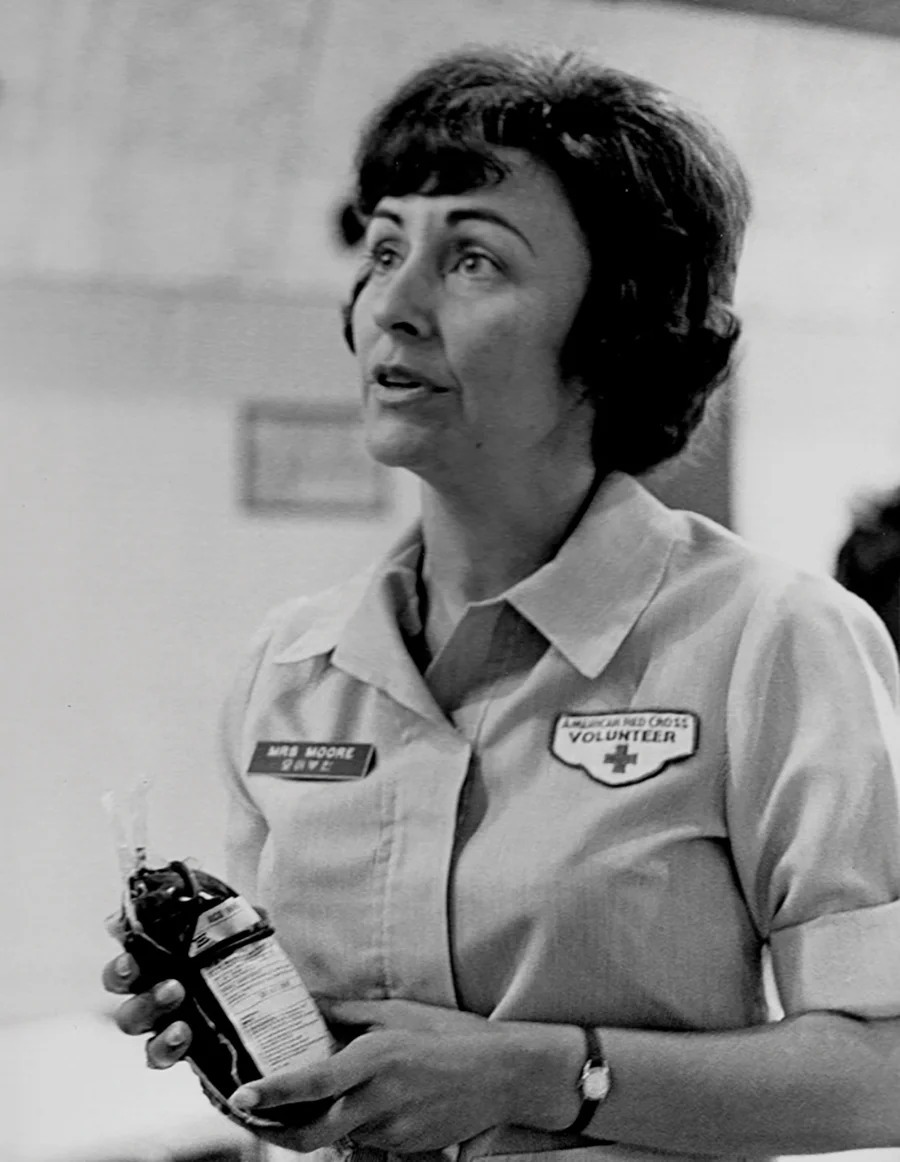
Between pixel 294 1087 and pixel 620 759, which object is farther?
pixel 620 759

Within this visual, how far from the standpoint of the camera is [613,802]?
1044mm

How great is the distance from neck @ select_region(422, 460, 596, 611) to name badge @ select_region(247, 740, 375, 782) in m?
0.17

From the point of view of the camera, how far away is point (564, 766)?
1.09m

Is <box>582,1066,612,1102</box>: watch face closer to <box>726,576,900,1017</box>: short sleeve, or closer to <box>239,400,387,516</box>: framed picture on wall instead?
<box>726,576,900,1017</box>: short sleeve

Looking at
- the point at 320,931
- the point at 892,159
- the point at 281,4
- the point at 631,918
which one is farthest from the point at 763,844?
the point at 281,4

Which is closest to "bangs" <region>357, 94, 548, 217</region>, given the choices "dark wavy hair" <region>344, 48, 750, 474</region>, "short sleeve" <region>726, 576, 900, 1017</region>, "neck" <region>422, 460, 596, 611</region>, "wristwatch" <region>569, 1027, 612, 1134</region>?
"dark wavy hair" <region>344, 48, 750, 474</region>

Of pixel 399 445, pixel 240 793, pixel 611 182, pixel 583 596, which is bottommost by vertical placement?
pixel 240 793

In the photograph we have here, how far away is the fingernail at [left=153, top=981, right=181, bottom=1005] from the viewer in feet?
3.16

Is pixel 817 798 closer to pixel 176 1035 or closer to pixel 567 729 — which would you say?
pixel 567 729

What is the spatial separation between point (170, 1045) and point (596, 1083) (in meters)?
0.34

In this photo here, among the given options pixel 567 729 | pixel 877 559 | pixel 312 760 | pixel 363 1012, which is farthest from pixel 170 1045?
pixel 877 559

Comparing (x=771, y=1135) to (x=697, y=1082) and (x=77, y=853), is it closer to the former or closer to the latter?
(x=697, y=1082)

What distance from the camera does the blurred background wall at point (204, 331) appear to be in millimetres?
1335

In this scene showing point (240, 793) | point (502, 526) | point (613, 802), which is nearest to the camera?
point (613, 802)
